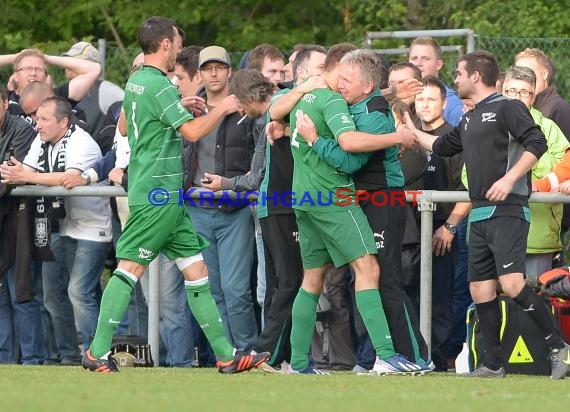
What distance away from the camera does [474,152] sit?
36.2 ft

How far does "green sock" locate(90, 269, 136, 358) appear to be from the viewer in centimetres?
1071

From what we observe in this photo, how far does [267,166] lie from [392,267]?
1.36m

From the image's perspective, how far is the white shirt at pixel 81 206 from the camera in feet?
43.0

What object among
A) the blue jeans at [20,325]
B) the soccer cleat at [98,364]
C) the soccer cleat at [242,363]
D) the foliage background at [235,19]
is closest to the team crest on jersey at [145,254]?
the soccer cleat at [98,364]

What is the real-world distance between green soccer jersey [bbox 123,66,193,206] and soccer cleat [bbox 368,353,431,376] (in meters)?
1.86

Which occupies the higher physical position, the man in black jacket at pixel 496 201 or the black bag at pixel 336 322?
the man in black jacket at pixel 496 201

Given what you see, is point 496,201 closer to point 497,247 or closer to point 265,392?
point 497,247

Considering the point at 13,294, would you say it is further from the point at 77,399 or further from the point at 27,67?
the point at 77,399

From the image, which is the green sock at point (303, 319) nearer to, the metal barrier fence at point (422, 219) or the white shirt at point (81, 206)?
the metal barrier fence at point (422, 219)

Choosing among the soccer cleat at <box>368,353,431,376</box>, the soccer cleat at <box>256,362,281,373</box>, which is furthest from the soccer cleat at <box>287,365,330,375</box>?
the soccer cleat at <box>368,353,431,376</box>

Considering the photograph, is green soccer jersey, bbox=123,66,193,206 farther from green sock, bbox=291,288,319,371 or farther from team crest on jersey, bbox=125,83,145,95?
green sock, bbox=291,288,319,371

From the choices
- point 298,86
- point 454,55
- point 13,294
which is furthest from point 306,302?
point 454,55

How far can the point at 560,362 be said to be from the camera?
1085 centimetres

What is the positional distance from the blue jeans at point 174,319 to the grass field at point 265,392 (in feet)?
5.21
